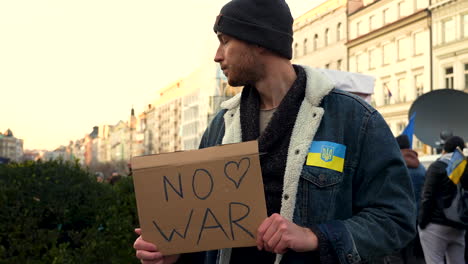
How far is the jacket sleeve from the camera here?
1.99 m

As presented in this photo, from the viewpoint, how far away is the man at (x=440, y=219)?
682 centimetres

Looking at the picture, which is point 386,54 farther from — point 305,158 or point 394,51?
point 305,158

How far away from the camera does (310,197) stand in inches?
83.0

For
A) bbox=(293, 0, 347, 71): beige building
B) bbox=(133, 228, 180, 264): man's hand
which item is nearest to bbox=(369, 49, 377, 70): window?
bbox=(293, 0, 347, 71): beige building

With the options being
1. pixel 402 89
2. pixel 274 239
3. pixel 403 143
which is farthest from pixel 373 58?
pixel 274 239

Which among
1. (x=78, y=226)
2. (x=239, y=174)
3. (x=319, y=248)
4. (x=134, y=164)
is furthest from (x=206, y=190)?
(x=78, y=226)

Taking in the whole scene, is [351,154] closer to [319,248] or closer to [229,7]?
[319,248]

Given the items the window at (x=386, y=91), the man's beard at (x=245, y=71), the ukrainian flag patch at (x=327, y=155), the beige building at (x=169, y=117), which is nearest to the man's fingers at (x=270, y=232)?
the ukrainian flag patch at (x=327, y=155)

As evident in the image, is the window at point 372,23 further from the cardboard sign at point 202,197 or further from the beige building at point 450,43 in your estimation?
the cardboard sign at point 202,197

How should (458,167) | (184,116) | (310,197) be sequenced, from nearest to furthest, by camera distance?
(310,197), (458,167), (184,116)

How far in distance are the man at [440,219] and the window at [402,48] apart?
1498 inches

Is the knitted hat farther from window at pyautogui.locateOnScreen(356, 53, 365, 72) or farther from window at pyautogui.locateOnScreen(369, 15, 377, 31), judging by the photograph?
window at pyautogui.locateOnScreen(356, 53, 365, 72)

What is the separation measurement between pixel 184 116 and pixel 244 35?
111891 millimetres

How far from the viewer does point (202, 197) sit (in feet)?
6.54
